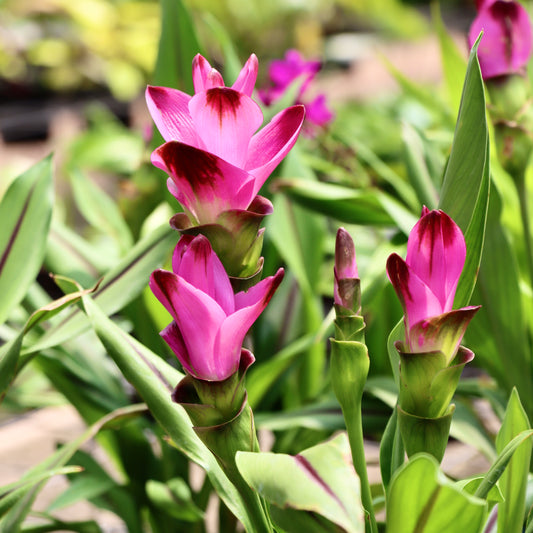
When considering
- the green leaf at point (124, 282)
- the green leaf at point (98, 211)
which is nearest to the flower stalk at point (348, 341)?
the green leaf at point (124, 282)

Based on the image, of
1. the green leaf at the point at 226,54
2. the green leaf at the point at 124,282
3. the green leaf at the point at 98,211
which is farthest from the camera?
the green leaf at the point at 98,211

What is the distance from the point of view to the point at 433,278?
356 mm

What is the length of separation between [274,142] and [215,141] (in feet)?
0.11

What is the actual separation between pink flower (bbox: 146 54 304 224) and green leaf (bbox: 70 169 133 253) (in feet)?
1.98

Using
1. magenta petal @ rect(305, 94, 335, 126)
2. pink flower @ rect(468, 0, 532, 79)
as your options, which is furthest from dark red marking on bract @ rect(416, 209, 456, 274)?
magenta petal @ rect(305, 94, 335, 126)

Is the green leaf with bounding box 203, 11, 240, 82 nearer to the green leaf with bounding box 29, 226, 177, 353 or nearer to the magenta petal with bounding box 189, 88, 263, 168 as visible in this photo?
the green leaf with bounding box 29, 226, 177, 353

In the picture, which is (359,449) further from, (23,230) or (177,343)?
(23,230)

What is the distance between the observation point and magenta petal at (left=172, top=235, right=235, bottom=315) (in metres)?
0.35

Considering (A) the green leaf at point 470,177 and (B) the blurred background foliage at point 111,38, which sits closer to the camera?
(A) the green leaf at point 470,177

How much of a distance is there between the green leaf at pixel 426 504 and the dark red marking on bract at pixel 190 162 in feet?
0.55

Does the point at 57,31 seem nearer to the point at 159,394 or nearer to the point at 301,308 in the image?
the point at 301,308

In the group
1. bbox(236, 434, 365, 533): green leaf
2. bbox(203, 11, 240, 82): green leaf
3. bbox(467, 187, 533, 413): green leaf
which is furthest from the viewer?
bbox(203, 11, 240, 82): green leaf

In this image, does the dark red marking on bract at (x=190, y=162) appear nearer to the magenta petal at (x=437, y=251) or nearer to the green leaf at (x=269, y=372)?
the magenta petal at (x=437, y=251)

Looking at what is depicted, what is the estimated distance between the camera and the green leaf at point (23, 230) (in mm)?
629
